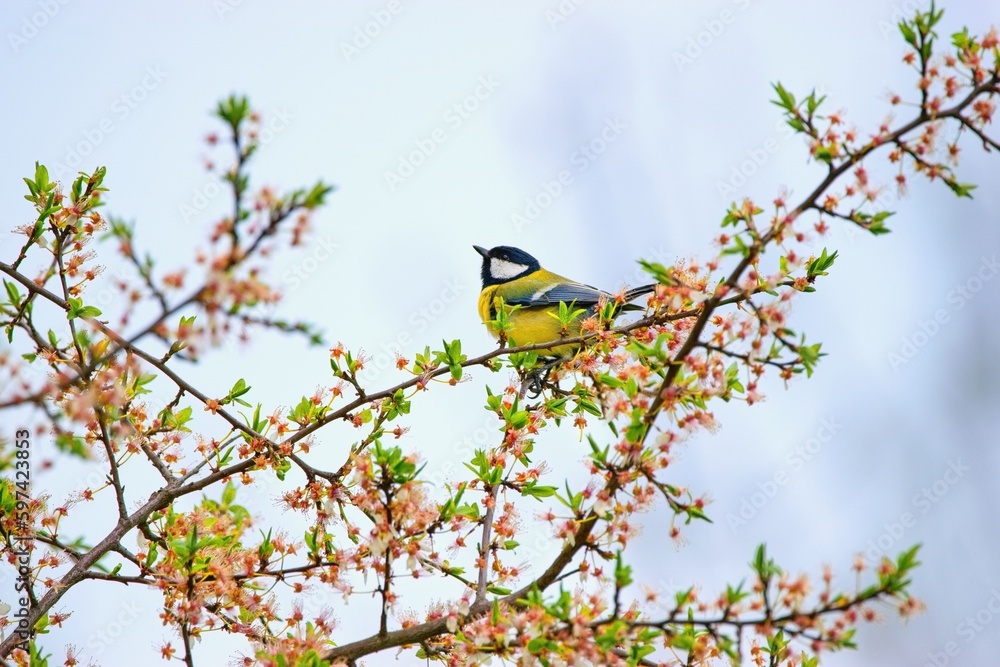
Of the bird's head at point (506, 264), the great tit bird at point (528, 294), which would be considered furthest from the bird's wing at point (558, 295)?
the bird's head at point (506, 264)

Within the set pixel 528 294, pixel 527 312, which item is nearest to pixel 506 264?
pixel 528 294

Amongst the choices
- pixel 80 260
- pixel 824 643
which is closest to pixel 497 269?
pixel 80 260

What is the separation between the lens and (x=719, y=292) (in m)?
1.93

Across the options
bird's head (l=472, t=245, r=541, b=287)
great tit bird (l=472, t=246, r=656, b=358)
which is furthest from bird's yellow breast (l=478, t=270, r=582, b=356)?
bird's head (l=472, t=245, r=541, b=287)

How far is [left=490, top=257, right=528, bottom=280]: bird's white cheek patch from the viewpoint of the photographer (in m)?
6.08

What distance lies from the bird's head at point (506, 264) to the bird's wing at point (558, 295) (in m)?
0.94

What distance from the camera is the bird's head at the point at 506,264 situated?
19.8 ft

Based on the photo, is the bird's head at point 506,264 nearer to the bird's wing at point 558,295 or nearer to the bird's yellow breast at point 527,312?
the bird's yellow breast at point 527,312

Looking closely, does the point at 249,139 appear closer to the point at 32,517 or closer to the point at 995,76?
the point at 995,76

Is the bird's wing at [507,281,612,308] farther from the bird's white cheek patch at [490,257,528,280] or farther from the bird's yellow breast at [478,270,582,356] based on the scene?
the bird's white cheek patch at [490,257,528,280]

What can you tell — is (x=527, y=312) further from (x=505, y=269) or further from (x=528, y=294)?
(x=505, y=269)

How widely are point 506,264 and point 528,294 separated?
1.08 metres

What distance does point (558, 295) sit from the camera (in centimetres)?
488

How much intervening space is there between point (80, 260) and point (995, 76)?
7.18 feet
